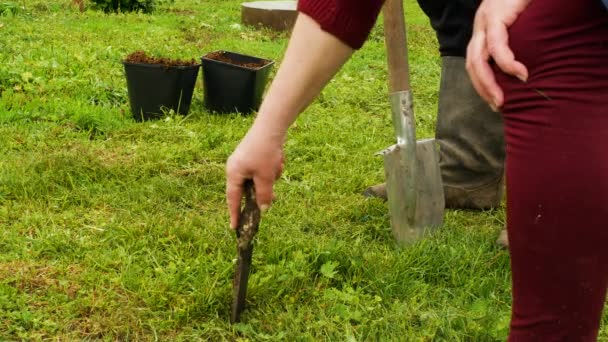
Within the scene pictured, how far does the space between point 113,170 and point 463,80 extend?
1.54 meters

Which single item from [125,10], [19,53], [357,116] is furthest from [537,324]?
[125,10]

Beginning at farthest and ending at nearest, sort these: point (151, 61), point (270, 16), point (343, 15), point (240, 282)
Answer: point (270, 16) → point (151, 61) → point (240, 282) → point (343, 15)

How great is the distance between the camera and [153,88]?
→ 405cm

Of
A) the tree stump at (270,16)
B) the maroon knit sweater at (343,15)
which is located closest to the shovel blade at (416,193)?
the maroon knit sweater at (343,15)

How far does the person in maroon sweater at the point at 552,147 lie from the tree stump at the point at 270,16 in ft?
22.7

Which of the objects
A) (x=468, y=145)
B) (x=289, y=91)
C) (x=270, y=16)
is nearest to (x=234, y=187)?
(x=289, y=91)

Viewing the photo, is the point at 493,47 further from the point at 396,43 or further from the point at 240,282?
the point at 396,43

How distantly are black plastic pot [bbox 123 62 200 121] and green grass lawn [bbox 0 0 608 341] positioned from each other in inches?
5.1

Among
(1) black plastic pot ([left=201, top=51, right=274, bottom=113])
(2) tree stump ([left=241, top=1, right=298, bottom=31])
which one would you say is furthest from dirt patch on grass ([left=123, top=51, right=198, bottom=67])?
(2) tree stump ([left=241, top=1, right=298, bottom=31])

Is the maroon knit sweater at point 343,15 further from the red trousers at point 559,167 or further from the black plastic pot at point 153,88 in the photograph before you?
the black plastic pot at point 153,88

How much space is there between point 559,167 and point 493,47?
20 cm

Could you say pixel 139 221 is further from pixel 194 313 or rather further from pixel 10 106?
pixel 10 106

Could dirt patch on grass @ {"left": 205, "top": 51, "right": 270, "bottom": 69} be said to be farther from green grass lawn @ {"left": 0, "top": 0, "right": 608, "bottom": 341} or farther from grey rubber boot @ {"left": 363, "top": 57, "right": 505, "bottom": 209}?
grey rubber boot @ {"left": 363, "top": 57, "right": 505, "bottom": 209}

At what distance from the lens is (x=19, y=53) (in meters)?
5.31
